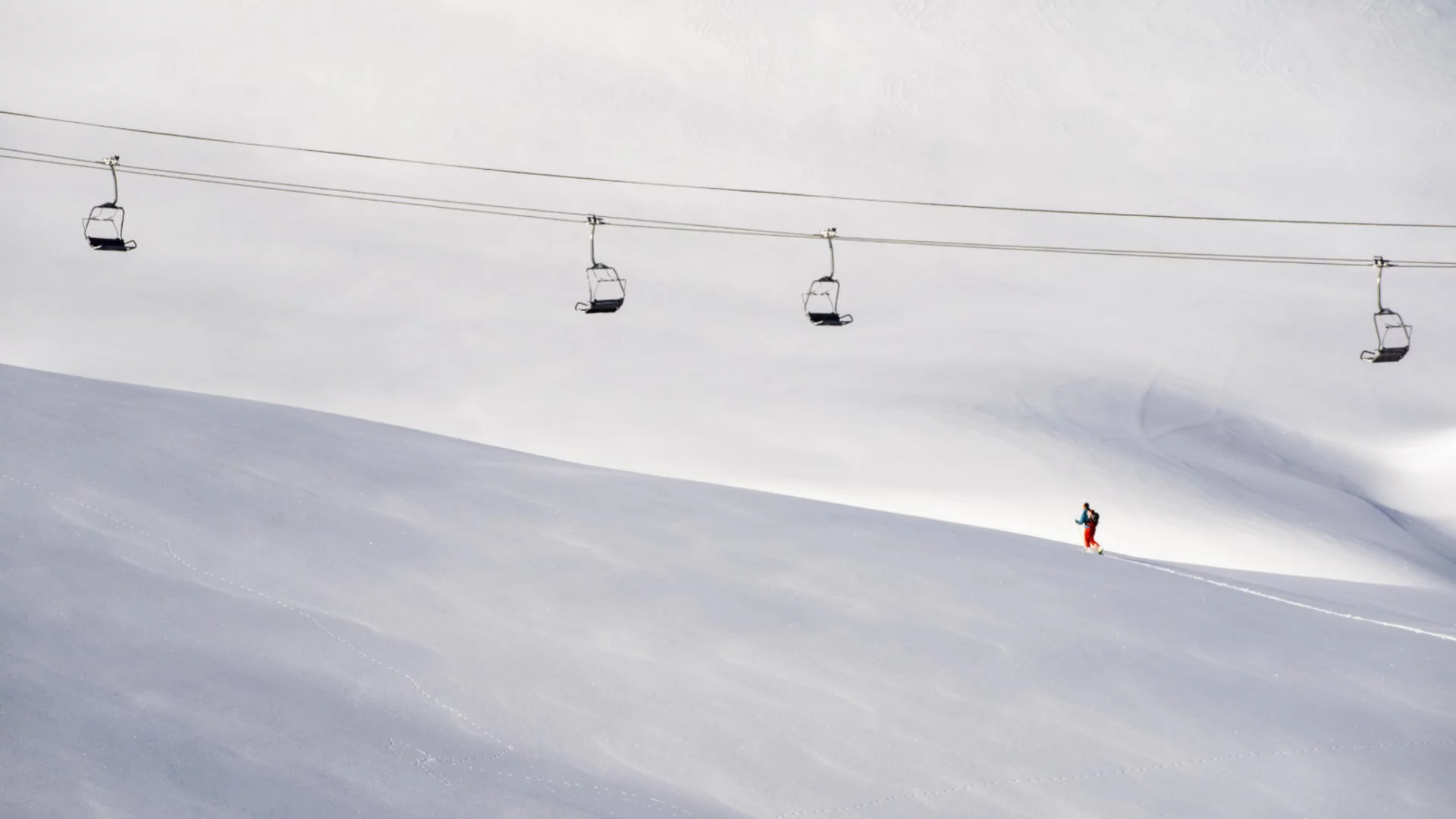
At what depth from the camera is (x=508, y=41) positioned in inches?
1981

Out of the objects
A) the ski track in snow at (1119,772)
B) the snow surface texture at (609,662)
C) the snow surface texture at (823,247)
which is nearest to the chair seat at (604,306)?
the snow surface texture at (609,662)

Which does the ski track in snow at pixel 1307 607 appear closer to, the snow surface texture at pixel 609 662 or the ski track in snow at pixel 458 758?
the snow surface texture at pixel 609 662

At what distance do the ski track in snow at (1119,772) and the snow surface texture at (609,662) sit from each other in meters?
0.03

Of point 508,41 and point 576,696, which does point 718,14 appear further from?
point 576,696

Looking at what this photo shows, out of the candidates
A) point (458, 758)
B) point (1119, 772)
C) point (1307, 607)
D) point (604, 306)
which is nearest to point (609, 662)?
point (458, 758)

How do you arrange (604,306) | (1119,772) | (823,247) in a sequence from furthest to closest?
(823,247) → (604,306) → (1119,772)

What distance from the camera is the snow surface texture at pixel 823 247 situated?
29375mm

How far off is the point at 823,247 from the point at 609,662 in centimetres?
3365

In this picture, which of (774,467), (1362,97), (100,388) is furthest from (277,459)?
(1362,97)

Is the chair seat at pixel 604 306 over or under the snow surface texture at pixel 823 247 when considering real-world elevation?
under

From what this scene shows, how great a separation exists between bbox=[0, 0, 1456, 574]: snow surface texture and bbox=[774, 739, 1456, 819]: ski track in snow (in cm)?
1260

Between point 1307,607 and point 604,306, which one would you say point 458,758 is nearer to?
point 604,306

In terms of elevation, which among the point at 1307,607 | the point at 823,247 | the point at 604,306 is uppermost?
the point at 823,247

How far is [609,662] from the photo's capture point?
36.2ft
